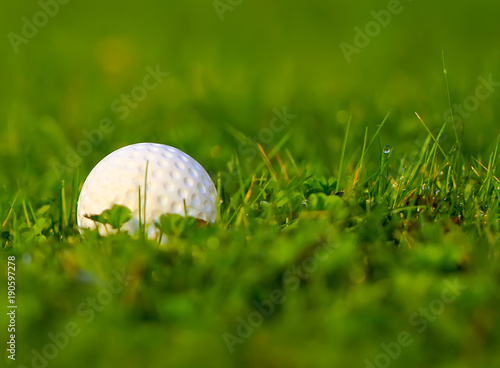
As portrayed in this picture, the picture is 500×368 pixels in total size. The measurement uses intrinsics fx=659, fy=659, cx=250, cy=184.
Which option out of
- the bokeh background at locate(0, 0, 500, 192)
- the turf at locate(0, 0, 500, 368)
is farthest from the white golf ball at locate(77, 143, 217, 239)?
the bokeh background at locate(0, 0, 500, 192)

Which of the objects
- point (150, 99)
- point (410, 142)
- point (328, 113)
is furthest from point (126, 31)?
point (410, 142)

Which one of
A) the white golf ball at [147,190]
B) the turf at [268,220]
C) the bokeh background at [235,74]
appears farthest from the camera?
the bokeh background at [235,74]

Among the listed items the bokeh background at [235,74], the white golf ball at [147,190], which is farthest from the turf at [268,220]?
Result: the white golf ball at [147,190]

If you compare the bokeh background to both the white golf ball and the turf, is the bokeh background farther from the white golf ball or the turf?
the white golf ball

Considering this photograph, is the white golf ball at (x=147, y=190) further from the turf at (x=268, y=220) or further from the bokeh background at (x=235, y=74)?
the bokeh background at (x=235, y=74)

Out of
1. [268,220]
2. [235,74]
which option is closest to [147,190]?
[268,220]

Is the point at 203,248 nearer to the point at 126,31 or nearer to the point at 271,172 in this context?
the point at 271,172

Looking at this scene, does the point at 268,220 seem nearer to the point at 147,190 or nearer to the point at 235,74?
the point at 147,190
